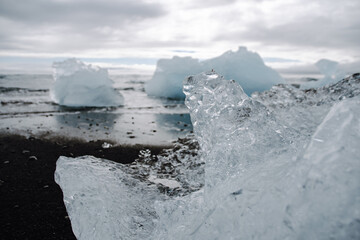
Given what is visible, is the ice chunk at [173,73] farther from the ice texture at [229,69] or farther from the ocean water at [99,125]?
the ocean water at [99,125]

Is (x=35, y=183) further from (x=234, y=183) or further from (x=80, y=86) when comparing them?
(x=80, y=86)

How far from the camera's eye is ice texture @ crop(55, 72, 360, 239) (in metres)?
1.08

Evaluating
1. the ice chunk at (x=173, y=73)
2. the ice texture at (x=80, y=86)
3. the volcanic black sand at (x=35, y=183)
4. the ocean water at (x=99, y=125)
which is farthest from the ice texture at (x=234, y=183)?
the ice chunk at (x=173, y=73)

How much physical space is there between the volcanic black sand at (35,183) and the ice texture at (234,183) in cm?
52


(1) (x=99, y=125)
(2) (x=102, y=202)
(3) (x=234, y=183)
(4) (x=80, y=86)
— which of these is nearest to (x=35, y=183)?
(2) (x=102, y=202)

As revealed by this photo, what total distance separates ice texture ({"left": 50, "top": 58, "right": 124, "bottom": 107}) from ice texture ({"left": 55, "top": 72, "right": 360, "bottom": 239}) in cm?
802

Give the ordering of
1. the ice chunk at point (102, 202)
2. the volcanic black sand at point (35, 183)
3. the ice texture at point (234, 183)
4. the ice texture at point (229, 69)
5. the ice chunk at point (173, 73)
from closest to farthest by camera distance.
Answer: the ice texture at point (234, 183), the ice chunk at point (102, 202), the volcanic black sand at point (35, 183), the ice texture at point (229, 69), the ice chunk at point (173, 73)

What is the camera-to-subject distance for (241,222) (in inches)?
52.6

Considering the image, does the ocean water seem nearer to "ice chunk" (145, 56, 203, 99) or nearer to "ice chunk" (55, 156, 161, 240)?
"ice chunk" (55, 156, 161, 240)

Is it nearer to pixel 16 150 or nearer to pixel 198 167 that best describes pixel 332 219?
pixel 198 167

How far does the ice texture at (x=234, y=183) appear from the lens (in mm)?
1078

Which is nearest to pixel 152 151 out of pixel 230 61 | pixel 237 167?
pixel 237 167

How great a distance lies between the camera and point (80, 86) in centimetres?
1130

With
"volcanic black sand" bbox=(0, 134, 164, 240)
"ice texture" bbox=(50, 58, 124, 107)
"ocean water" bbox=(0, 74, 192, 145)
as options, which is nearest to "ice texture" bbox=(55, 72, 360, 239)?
"volcanic black sand" bbox=(0, 134, 164, 240)
